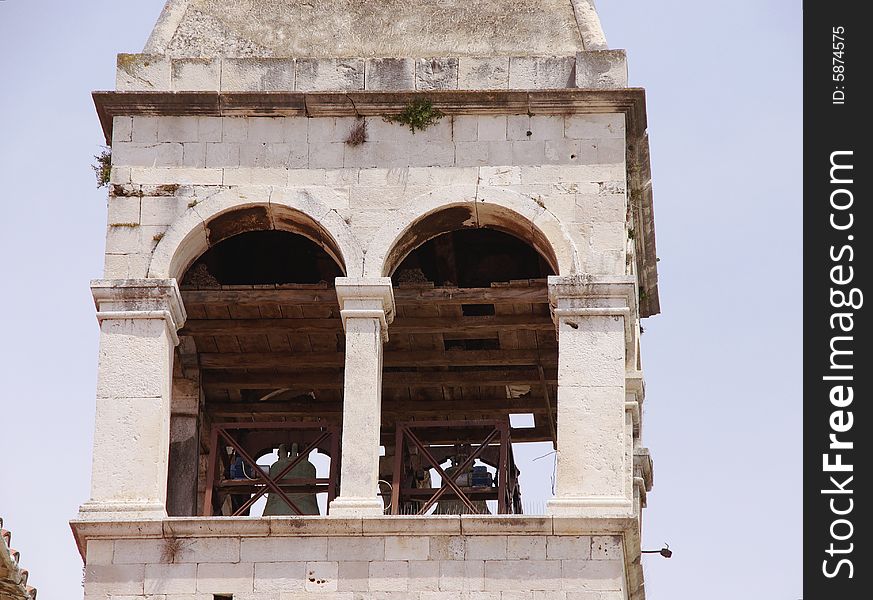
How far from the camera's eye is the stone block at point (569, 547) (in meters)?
24.1

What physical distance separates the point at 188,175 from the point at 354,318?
2.10 metres

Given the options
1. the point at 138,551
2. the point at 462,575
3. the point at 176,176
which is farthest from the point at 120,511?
the point at 176,176

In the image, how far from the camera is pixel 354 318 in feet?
82.7

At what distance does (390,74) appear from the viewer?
26281 millimetres

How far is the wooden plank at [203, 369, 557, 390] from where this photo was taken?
93.8ft

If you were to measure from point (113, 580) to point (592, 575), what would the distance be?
391 cm

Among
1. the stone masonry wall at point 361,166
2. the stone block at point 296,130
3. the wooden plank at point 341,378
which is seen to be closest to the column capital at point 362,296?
the stone masonry wall at point 361,166

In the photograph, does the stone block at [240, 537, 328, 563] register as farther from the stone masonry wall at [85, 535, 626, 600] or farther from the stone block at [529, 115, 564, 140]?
the stone block at [529, 115, 564, 140]

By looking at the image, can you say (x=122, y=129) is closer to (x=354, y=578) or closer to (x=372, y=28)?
(x=372, y=28)

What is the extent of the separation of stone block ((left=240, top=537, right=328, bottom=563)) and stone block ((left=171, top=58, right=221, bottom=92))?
4.39 metres

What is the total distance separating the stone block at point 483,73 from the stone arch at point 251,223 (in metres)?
1.63
